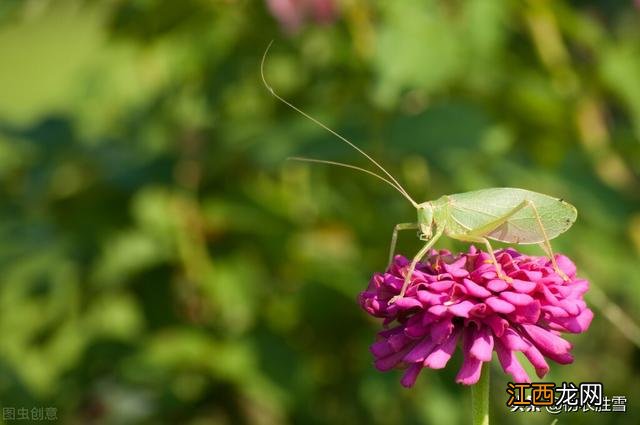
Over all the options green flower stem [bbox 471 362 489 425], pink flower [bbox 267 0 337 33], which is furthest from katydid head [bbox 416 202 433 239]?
pink flower [bbox 267 0 337 33]

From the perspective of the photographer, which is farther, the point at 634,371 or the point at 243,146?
the point at 634,371

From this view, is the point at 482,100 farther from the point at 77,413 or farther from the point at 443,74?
the point at 77,413

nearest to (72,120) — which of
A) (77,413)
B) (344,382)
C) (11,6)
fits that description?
(11,6)

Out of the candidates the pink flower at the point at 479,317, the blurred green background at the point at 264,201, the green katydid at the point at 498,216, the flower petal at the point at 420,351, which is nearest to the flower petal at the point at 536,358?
the pink flower at the point at 479,317

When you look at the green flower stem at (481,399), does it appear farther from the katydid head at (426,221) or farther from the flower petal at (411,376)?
the katydid head at (426,221)

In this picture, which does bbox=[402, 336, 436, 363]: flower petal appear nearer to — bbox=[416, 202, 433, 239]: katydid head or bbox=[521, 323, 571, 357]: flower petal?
bbox=[521, 323, 571, 357]: flower petal
